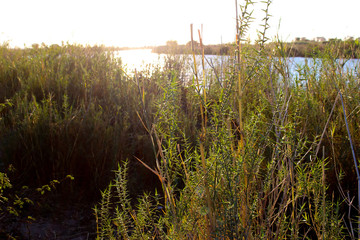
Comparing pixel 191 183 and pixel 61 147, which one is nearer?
pixel 191 183

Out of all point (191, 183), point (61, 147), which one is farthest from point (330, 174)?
point (61, 147)

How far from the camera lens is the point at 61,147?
2461mm

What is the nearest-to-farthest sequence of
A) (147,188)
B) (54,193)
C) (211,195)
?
(211,195) < (54,193) < (147,188)

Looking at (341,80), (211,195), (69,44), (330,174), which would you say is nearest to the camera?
(211,195)

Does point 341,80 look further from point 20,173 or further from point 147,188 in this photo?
point 20,173

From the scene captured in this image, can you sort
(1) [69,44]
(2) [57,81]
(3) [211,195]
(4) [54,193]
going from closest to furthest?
(3) [211,195]
(4) [54,193]
(2) [57,81]
(1) [69,44]

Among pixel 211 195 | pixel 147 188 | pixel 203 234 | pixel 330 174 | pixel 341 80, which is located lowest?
pixel 147 188

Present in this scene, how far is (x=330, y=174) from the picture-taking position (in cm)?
221

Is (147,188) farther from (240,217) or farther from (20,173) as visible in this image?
(240,217)

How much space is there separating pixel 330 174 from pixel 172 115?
1590 millimetres

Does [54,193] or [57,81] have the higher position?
[57,81]

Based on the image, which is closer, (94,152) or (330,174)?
(330,174)

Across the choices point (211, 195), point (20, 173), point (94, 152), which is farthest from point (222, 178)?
point (20, 173)

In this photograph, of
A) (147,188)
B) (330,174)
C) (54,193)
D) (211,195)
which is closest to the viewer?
(211,195)
